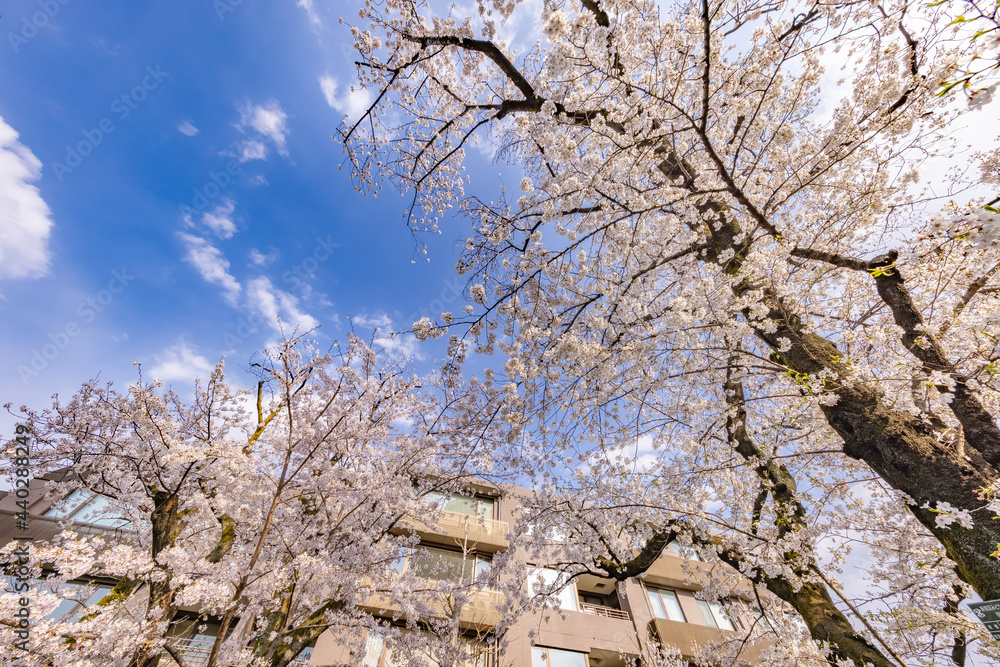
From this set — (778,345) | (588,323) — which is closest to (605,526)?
(588,323)

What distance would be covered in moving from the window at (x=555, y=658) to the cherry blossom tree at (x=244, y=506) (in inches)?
223

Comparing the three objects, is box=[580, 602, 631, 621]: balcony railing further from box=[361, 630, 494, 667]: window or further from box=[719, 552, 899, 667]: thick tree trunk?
box=[719, 552, 899, 667]: thick tree trunk

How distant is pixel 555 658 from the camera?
1198 centimetres

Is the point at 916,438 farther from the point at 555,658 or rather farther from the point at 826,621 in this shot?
the point at 555,658

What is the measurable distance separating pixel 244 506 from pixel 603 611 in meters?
13.4

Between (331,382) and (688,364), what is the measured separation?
6575 millimetres

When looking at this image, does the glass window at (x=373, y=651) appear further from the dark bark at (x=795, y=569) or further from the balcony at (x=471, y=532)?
the dark bark at (x=795, y=569)

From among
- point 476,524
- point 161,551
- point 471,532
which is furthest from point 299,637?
point 476,524

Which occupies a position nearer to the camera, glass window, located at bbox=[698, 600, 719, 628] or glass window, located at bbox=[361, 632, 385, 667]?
glass window, located at bbox=[361, 632, 385, 667]

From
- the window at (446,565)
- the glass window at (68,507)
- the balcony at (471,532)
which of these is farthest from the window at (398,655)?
the glass window at (68,507)

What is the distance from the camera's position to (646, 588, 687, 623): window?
46.6 feet

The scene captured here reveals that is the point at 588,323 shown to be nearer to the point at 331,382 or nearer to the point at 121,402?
the point at 331,382

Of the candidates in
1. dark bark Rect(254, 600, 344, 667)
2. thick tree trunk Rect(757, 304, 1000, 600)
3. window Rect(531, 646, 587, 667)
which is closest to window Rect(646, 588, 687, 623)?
window Rect(531, 646, 587, 667)

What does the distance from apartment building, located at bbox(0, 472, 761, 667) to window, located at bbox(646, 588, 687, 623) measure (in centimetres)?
4
